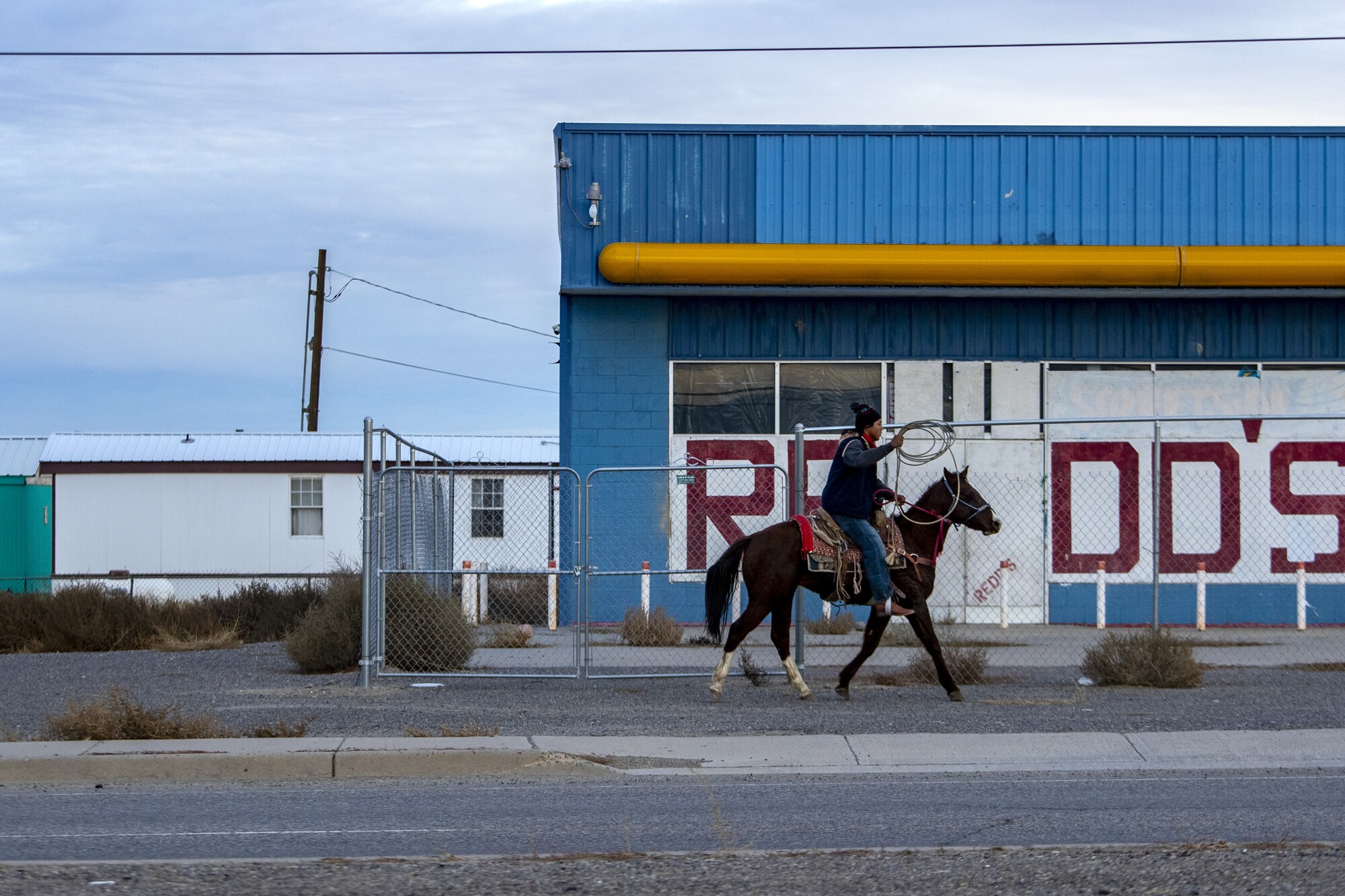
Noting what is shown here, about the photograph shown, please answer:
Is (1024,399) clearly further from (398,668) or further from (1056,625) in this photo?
(398,668)

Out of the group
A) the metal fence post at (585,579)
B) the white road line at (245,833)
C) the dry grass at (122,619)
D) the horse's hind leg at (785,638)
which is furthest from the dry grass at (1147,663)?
the dry grass at (122,619)

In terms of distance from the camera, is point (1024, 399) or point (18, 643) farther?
point (1024, 399)

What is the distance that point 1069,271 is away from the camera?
1886 cm

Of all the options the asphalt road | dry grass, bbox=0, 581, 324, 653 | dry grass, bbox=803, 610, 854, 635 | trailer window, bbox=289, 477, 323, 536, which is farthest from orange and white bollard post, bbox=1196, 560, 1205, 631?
trailer window, bbox=289, 477, 323, 536

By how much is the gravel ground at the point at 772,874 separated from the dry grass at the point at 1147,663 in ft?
21.6

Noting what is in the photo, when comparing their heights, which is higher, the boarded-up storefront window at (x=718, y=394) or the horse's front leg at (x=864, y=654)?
the boarded-up storefront window at (x=718, y=394)

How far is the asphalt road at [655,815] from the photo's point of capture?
22.0ft

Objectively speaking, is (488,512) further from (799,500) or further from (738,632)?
(738,632)

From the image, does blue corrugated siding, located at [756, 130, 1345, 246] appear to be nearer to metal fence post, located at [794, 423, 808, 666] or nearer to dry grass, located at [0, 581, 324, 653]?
metal fence post, located at [794, 423, 808, 666]

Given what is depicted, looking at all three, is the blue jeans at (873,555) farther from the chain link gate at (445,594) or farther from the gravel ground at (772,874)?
the gravel ground at (772,874)

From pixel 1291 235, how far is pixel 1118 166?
2586 millimetres

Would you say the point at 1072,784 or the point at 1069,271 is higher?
the point at 1069,271

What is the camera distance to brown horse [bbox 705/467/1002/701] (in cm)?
1184

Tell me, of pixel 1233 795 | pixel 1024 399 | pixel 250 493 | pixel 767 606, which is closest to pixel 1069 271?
pixel 1024 399
